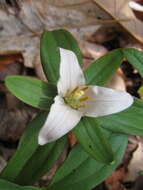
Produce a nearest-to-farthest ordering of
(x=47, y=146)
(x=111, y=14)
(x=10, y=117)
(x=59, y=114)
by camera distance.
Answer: (x=59, y=114) → (x=47, y=146) → (x=10, y=117) → (x=111, y=14)

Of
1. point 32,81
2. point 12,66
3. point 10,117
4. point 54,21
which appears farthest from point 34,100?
point 54,21

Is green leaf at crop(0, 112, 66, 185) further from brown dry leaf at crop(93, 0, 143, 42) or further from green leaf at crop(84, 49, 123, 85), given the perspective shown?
brown dry leaf at crop(93, 0, 143, 42)

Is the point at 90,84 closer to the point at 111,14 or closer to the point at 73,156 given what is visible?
the point at 73,156

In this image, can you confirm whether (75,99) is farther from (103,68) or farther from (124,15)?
(124,15)

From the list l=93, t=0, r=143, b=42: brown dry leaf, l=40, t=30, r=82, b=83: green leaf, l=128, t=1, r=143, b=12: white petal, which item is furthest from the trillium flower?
l=128, t=1, r=143, b=12: white petal

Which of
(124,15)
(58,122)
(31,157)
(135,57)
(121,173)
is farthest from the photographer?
(124,15)

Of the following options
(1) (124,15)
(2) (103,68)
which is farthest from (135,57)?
(1) (124,15)
